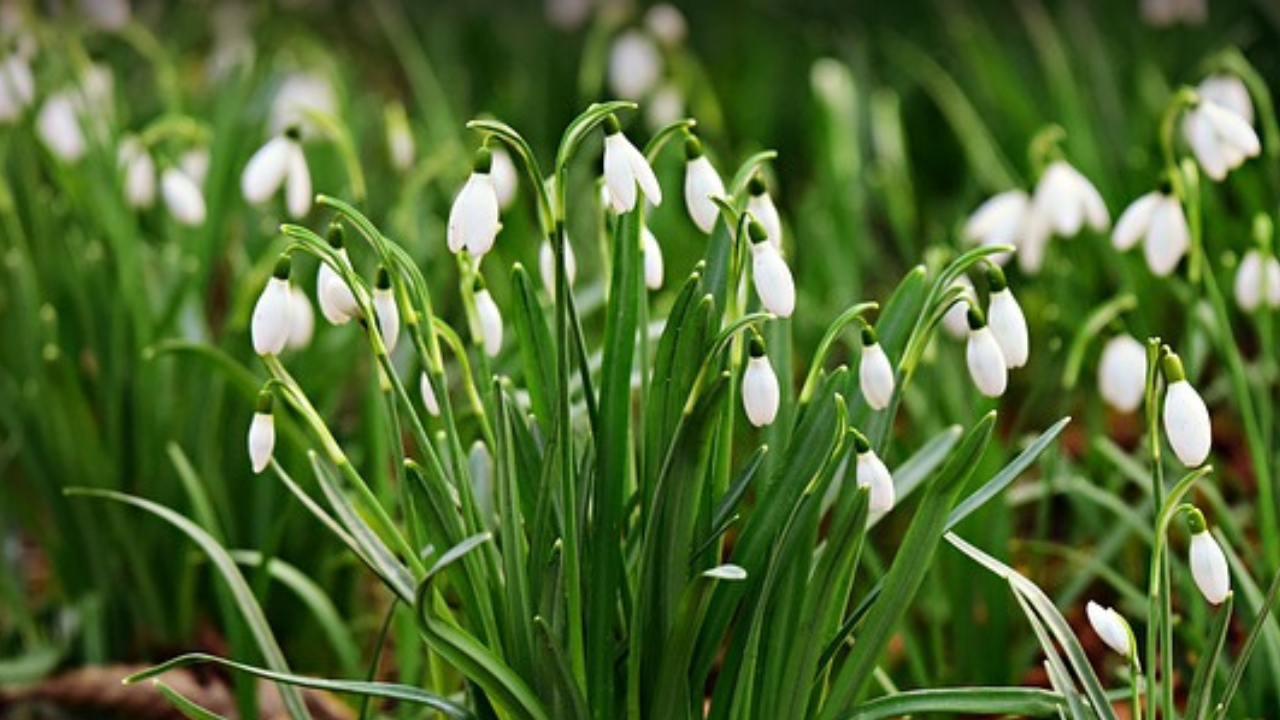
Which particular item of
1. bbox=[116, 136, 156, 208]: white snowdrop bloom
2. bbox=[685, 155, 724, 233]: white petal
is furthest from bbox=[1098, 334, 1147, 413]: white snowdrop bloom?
bbox=[116, 136, 156, 208]: white snowdrop bloom

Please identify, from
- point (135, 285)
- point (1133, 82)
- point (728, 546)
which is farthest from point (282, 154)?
point (1133, 82)

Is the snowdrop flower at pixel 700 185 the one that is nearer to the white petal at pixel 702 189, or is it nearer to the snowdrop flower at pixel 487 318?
the white petal at pixel 702 189

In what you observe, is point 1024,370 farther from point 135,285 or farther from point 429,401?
point 429,401

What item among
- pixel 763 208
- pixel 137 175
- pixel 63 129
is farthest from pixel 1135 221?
pixel 63 129

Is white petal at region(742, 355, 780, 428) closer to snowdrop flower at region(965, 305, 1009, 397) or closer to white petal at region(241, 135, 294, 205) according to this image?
snowdrop flower at region(965, 305, 1009, 397)

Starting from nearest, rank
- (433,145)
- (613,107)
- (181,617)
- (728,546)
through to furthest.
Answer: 1. (613,107)
2. (181,617)
3. (728,546)
4. (433,145)

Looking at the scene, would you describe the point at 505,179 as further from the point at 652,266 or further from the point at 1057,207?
the point at 652,266
